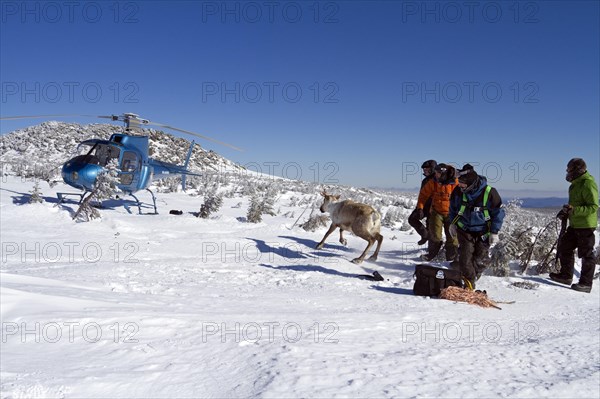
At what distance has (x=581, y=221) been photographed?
721cm

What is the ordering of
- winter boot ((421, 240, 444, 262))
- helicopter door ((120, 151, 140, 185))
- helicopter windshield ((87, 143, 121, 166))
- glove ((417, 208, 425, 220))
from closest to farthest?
winter boot ((421, 240, 444, 262)) → glove ((417, 208, 425, 220)) → helicopter windshield ((87, 143, 121, 166)) → helicopter door ((120, 151, 140, 185))

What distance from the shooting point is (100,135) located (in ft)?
151

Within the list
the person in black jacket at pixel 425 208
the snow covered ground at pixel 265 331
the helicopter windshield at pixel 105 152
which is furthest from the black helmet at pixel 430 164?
the helicopter windshield at pixel 105 152

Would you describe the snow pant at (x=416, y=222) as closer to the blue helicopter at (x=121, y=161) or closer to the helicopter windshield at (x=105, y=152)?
the blue helicopter at (x=121, y=161)

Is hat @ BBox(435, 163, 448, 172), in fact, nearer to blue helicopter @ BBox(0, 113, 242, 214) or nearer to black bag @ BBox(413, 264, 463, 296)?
black bag @ BBox(413, 264, 463, 296)

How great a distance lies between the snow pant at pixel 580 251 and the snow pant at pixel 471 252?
88.9 inches

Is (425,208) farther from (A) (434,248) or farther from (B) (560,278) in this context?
(B) (560,278)

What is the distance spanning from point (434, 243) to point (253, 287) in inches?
176

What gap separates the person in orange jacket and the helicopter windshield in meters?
9.34

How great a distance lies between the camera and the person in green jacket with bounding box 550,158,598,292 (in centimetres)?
705

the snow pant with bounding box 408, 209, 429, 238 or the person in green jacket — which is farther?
the snow pant with bounding box 408, 209, 429, 238

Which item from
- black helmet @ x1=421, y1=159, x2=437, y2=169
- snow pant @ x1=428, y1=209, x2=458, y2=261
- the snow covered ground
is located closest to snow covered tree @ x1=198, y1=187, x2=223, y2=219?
the snow covered ground

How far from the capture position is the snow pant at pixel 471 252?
6.22 meters

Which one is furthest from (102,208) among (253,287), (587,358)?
(587,358)
